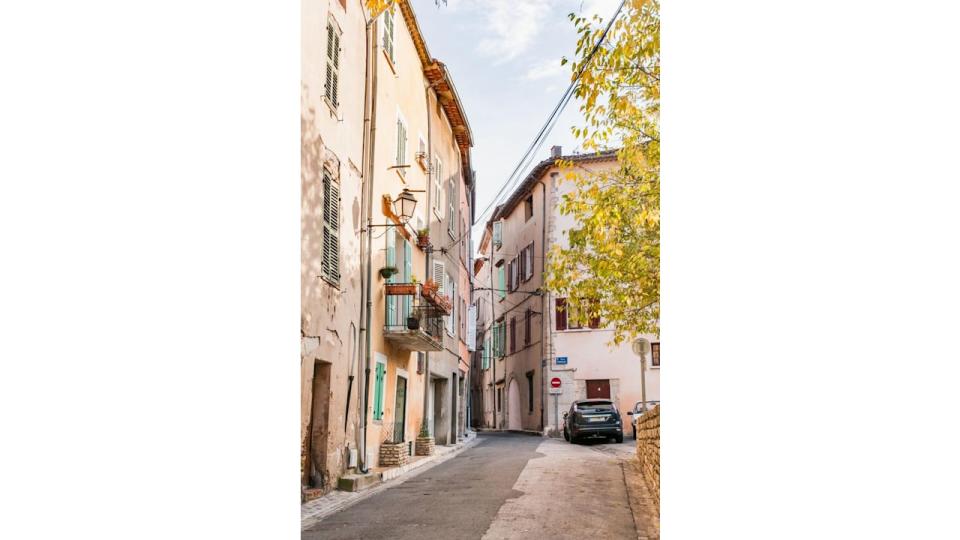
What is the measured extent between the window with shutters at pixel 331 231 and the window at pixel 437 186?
729cm

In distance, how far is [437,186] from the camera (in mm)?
16438

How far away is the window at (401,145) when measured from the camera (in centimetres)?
1277

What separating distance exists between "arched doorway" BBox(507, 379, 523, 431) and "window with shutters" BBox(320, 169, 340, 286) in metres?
16.2

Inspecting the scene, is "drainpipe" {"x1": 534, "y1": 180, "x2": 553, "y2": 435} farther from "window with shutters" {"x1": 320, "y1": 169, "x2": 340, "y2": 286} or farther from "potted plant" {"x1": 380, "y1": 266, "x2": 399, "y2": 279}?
"window with shutters" {"x1": 320, "y1": 169, "x2": 340, "y2": 286}

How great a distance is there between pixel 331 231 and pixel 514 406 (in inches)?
683

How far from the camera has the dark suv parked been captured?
1684cm

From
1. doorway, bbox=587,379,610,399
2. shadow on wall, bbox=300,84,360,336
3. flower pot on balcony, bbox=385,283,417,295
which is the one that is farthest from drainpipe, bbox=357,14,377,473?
doorway, bbox=587,379,610,399

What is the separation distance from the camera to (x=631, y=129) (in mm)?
8695

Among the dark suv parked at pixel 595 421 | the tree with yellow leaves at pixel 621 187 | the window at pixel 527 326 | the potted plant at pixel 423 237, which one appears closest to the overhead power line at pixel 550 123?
the tree with yellow leaves at pixel 621 187

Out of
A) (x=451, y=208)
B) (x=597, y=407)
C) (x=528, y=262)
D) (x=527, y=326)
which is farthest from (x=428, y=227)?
(x=527, y=326)
